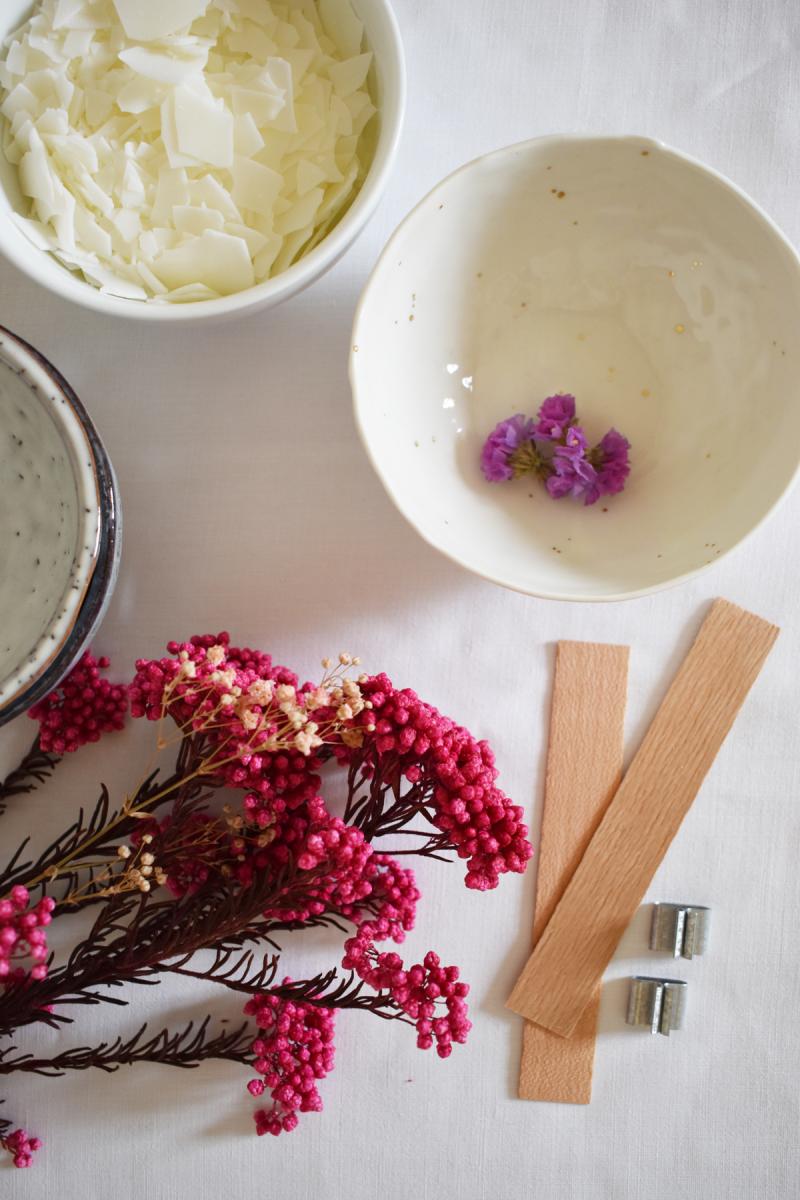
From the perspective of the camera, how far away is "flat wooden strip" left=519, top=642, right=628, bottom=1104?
84 cm

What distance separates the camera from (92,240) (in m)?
0.75

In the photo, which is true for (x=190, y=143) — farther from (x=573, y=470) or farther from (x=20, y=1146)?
(x=20, y=1146)

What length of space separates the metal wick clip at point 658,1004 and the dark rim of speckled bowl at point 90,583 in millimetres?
550

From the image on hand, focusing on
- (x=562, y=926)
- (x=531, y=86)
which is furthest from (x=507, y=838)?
(x=531, y=86)

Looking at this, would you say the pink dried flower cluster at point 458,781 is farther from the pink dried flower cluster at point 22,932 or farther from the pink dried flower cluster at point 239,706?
the pink dried flower cluster at point 22,932

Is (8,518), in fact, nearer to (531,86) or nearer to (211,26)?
(211,26)

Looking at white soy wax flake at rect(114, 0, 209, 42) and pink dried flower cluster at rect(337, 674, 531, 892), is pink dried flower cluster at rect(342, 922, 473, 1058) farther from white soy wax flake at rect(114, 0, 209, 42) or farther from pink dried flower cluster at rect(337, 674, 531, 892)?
white soy wax flake at rect(114, 0, 209, 42)

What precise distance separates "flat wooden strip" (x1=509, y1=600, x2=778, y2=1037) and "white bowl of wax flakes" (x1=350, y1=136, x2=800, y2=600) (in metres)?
0.13

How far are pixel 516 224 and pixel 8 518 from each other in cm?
49

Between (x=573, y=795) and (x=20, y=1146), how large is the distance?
56 cm

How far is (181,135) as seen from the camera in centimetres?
74

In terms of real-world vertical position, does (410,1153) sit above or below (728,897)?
below

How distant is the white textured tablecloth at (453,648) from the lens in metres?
0.84

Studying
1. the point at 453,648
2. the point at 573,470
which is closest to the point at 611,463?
the point at 573,470
